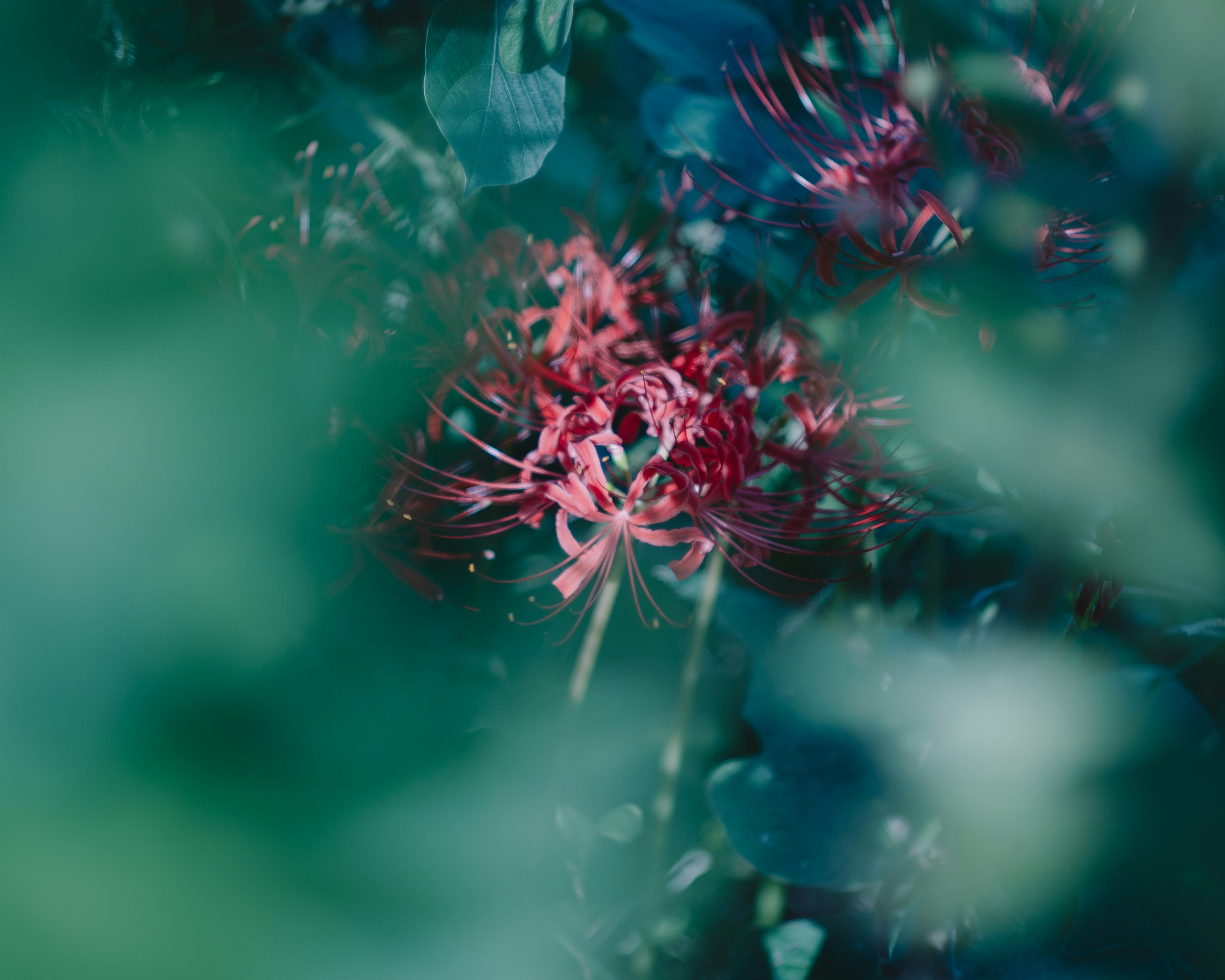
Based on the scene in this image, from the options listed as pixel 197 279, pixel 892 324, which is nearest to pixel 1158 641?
pixel 892 324

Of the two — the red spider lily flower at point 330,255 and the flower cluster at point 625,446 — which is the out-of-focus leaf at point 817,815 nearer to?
the flower cluster at point 625,446

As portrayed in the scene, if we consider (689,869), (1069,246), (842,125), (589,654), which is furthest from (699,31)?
(689,869)

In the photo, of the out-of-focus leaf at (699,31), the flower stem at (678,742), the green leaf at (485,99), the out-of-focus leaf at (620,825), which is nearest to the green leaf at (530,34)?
Answer: the green leaf at (485,99)

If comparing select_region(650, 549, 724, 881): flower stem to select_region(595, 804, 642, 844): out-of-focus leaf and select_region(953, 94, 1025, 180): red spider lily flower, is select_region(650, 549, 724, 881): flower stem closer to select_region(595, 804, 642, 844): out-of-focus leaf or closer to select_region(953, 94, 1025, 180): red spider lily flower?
select_region(595, 804, 642, 844): out-of-focus leaf

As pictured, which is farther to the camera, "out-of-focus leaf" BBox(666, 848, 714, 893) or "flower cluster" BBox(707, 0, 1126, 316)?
"out-of-focus leaf" BBox(666, 848, 714, 893)

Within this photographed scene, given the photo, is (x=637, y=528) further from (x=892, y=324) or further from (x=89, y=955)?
(x=89, y=955)

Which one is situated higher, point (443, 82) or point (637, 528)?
point (443, 82)

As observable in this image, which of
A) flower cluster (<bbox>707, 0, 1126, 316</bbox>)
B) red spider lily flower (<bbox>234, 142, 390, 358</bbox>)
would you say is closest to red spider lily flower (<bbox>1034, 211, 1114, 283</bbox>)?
flower cluster (<bbox>707, 0, 1126, 316</bbox>)

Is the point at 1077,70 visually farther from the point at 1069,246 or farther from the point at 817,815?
the point at 817,815
